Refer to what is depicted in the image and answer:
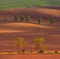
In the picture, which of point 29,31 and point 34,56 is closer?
point 34,56

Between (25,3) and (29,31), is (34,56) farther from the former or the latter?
(25,3)

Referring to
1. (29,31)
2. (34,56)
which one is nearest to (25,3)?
(29,31)

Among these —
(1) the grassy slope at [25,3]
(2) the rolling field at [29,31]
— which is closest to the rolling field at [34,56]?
(2) the rolling field at [29,31]

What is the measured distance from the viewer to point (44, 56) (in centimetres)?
3200

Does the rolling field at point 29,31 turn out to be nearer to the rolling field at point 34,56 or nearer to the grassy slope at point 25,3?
the rolling field at point 34,56

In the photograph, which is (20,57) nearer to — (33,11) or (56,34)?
(56,34)

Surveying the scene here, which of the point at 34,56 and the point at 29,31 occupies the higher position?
the point at 34,56

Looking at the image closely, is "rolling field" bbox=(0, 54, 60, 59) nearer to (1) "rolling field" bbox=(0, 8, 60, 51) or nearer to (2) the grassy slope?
(1) "rolling field" bbox=(0, 8, 60, 51)

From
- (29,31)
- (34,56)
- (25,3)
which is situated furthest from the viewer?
(25,3)

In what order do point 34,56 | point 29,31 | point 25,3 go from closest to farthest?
1. point 34,56
2. point 29,31
3. point 25,3

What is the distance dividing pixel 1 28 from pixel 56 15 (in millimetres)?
30781

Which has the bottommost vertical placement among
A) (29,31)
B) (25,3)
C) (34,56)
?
(25,3)

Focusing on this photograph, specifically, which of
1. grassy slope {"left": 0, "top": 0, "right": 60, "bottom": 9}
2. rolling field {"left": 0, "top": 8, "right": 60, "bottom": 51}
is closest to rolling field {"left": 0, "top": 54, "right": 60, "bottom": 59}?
rolling field {"left": 0, "top": 8, "right": 60, "bottom": 51}

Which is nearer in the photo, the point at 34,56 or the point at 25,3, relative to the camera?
the point at 34,56
